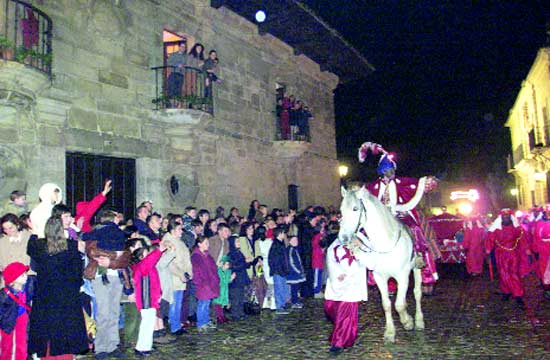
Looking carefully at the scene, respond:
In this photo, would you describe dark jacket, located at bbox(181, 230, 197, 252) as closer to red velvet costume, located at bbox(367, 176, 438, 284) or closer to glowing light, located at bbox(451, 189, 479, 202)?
red velvet costume, located at bbox(367, 176, 438, 284)

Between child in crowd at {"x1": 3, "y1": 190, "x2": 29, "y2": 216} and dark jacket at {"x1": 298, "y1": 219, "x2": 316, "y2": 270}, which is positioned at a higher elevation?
child in crowd at {"x1": 3, "y1": 190, "x2": 29, "y2": 216}

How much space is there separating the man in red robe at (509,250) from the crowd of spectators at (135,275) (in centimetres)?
342

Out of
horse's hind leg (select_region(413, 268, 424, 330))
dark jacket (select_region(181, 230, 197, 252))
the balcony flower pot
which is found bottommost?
horse's hind leg (select_region(413, 268, 424, 330))

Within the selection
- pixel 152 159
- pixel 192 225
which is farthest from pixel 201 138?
pixel 192 225

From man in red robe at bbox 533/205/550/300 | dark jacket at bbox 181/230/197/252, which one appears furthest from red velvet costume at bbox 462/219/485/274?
dark jacket at bbox 181/230/197/252

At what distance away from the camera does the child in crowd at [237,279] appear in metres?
8.95

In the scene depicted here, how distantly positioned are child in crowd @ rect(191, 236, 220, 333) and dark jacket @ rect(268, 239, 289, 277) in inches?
55.9

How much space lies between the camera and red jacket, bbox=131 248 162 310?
22.4ft

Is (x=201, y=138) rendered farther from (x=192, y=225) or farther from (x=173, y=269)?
(x=173, y=269)

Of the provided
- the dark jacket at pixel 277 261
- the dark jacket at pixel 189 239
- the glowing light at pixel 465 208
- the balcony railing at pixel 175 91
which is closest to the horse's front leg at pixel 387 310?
the dark jacket at pixel 277 261

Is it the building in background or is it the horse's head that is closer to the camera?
the horse's head

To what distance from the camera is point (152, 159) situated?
12.8 m

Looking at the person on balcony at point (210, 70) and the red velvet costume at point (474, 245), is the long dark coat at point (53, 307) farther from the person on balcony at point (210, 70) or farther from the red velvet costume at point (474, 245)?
the red velvet costume at point (474, 245)

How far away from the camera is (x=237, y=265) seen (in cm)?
892
